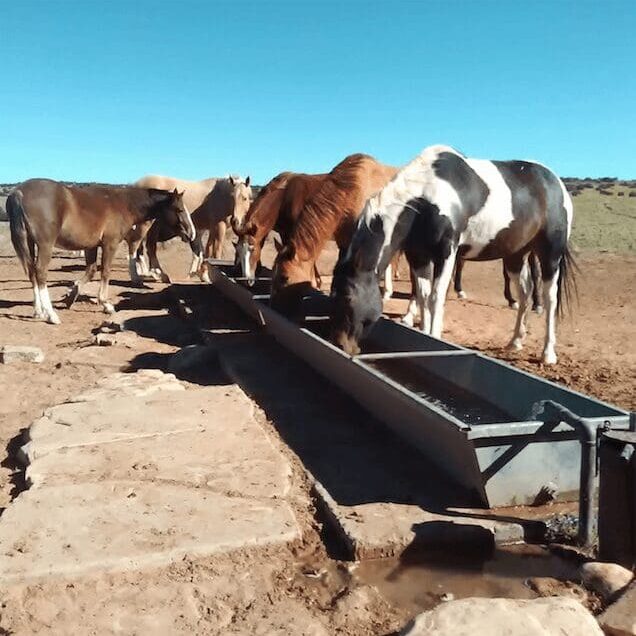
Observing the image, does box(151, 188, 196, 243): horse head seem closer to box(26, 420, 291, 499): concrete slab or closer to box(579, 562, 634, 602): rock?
box(26, 420, 291, 499): concrete slab

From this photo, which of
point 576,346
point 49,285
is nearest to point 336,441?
point 576,346

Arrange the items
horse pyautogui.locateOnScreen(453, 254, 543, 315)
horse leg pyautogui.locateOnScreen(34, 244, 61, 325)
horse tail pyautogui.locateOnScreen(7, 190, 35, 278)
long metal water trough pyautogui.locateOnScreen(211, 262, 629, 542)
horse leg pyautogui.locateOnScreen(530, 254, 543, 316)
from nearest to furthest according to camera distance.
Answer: long metal water trough pyautogui.locateOnScreen(211, 262, 629, 542) → horse tail pyautogui.locateOnScreen(7, 190, 35, 278) → horse leg pyautogui.locateOnScreen(34, 244, 61, 325) → horse pyautogui.locateOnScreen(453, 254, 543, 315) → horse leg pyautogui.locateOnScreen(530, 254, 543, 316)

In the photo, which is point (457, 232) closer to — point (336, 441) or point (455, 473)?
point (336, 441)

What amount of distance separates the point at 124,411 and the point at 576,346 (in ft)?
16.6

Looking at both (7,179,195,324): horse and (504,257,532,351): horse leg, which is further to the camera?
(7,179,195,324): horse

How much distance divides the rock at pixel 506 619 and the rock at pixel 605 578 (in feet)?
1.04

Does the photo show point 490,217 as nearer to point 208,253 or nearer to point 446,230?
point 446,230

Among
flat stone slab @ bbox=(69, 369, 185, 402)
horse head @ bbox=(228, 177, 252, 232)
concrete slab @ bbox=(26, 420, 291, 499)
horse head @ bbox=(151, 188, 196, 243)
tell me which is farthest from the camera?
horse head @ bbox=(228, 177, 252, 232)

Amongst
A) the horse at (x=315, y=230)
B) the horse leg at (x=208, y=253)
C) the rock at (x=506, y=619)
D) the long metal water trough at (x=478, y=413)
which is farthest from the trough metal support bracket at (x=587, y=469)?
the horse leg at (x=208, y=253)

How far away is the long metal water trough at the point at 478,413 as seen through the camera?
129 inches

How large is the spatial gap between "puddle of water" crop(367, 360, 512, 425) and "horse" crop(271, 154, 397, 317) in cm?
165

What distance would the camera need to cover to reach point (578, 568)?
9.59 feet

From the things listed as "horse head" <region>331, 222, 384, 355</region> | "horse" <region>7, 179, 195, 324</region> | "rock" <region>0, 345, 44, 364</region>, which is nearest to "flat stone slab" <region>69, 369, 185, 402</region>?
"rock" <region>0, 345, 44, 364</region>

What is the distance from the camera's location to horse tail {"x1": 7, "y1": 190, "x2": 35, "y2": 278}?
8.47m
